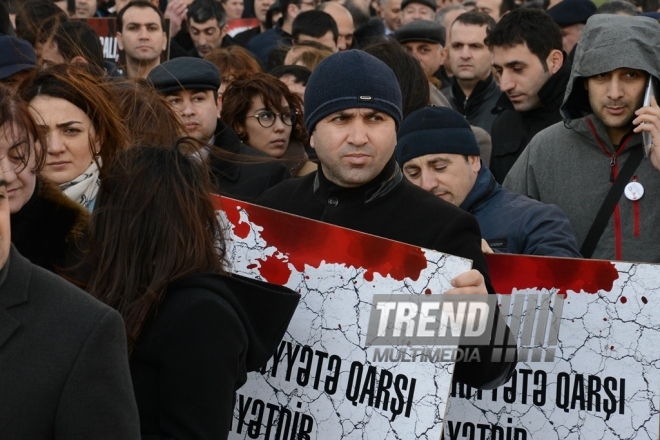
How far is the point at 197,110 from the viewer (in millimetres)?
6016

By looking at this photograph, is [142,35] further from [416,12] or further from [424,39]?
[416,12]

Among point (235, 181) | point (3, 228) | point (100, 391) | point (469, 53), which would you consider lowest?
point (100, 391)

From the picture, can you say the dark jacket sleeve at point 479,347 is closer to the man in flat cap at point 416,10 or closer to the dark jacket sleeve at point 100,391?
the dark jacket sleeve at point 100,391

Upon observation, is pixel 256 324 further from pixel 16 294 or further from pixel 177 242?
pixel 16 294

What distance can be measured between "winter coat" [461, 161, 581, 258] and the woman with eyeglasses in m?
1.68

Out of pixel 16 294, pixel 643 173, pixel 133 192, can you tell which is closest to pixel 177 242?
pixel 133 192

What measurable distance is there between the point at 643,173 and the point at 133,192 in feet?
9.28

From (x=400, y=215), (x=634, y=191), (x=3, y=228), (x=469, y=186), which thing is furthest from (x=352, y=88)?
(x=3, y=228)

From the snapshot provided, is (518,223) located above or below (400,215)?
above

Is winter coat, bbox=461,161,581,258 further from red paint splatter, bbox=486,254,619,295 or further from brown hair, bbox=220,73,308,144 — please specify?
brown hair, bbox=220,73,308,144

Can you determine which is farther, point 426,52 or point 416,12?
point 416,12

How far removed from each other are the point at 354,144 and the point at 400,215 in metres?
0.30

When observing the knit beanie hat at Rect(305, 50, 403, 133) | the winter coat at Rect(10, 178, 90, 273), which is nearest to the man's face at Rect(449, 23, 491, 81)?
the knit beanie hat at Rect(305, 50, 403, 133)

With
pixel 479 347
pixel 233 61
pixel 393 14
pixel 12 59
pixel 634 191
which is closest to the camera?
pixel 479 347
